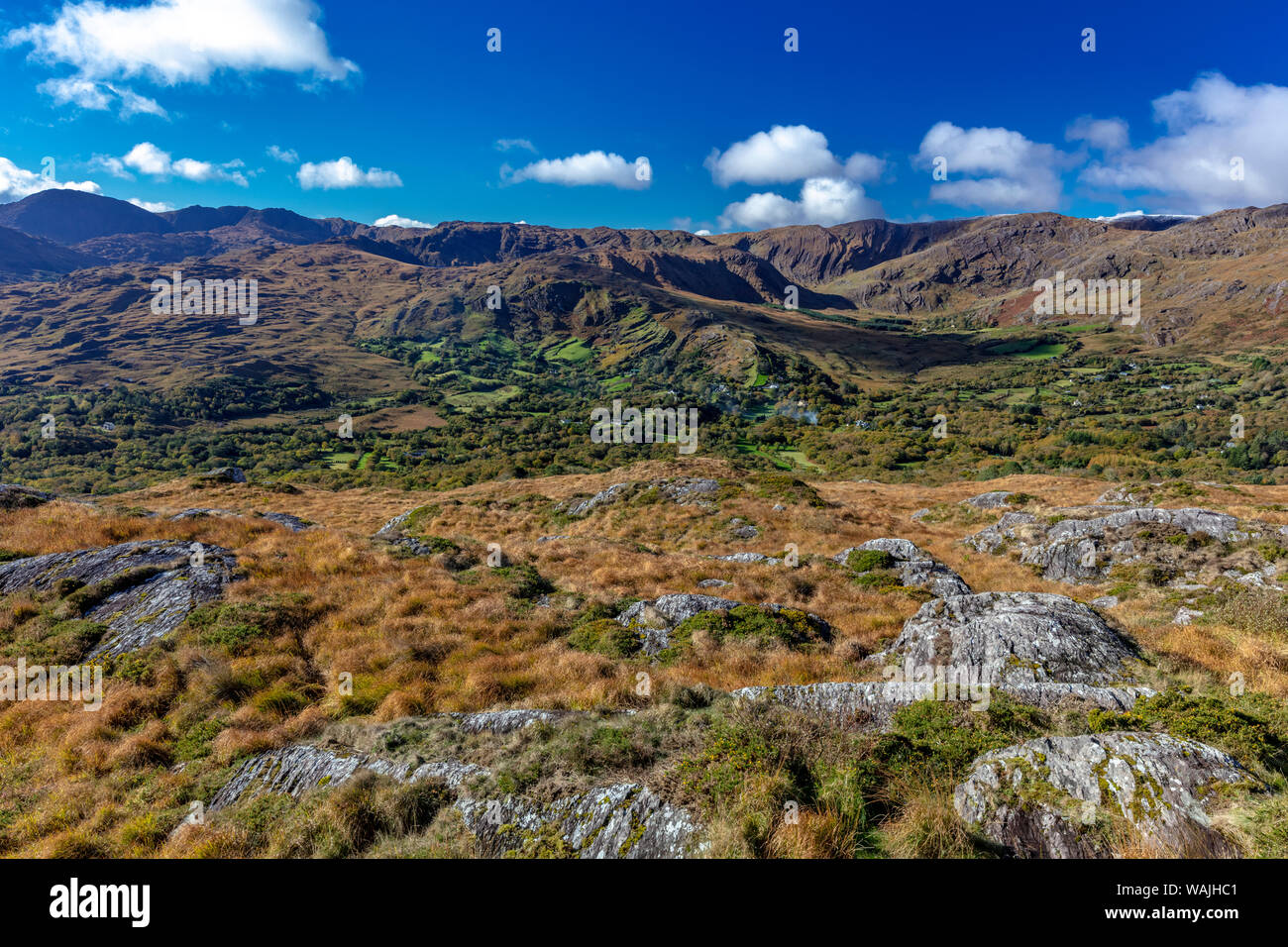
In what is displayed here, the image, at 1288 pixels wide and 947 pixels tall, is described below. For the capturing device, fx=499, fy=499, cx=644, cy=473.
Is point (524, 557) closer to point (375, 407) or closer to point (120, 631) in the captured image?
point (120, 631)

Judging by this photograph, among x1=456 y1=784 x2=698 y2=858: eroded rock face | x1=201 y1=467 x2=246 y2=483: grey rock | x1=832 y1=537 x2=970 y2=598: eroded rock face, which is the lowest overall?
x1=832 y1=537 x2=970 y2=598: eroded rock face

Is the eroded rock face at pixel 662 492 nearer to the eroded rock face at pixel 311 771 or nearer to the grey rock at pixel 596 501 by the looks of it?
the grey rock at pixel 596 501

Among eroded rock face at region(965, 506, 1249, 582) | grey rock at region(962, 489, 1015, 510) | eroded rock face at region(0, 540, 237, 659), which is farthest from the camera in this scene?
grey rock at region(962, 489, 1015, 510)

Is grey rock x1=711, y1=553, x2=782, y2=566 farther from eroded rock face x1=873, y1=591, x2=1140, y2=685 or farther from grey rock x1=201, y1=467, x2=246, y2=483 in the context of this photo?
grey rock x1=201, y1=467, x2=246, y2=483

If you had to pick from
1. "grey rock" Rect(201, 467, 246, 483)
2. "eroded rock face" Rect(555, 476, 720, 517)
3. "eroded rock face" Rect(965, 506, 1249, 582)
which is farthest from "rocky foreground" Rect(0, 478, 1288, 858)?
"grey rock" Rect(201, 467, 246, 483)

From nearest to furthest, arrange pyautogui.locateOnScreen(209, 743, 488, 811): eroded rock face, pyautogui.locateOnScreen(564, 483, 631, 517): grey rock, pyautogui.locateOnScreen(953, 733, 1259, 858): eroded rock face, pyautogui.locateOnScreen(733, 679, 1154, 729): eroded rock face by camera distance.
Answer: pyautogui.locateOnScreen(953, 733, 1259, 858): eroded rock face
pyautogui.locateOnScreen(209, 743, 488, 811): eroded rock face
pyautogui.locateOnScreen(733, 679, 1154, 729): eroded rock face
pyautogui.locateOnScreen(564, 483, 631, 517): grey rock

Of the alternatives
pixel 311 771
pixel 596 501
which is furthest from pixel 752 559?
pixel 311 771

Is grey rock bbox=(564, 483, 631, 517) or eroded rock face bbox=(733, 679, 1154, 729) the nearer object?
eroded rock face bbox=(733, 679, 1154, 729)
